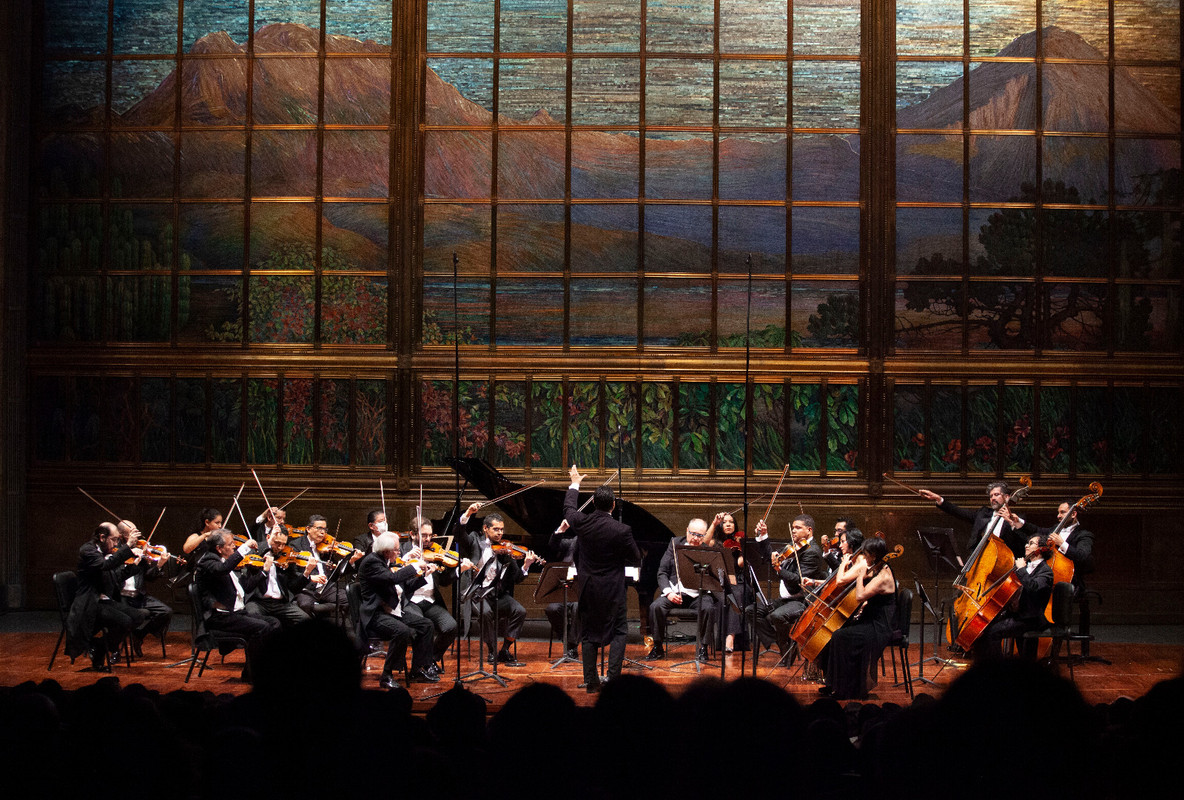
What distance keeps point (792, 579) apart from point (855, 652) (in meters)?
1.60

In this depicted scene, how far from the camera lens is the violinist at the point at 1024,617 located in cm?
881

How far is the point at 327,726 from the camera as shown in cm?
289

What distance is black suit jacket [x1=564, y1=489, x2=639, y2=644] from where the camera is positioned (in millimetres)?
8562

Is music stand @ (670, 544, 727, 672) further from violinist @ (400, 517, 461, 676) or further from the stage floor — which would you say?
violinist @ (400, 517, 461, 676)

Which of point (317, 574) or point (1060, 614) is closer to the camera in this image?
point (1060, 614)

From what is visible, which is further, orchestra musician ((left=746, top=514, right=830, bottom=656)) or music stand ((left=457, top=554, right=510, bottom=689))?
orchestra musician ((left=746, top=514, right=830, bottom=656))

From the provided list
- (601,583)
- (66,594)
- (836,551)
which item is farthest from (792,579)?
(66,594)

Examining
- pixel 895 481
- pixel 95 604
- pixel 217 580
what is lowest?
pixel 95 604

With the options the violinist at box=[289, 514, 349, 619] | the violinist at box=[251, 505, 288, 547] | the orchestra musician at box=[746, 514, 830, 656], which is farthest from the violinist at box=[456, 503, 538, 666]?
the orchestra musician at box=[746, 514, 830, 656]

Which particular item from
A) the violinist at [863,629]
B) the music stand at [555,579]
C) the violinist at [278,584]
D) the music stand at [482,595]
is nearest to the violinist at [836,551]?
the violinist at [863,629]

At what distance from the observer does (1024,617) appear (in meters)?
8.90

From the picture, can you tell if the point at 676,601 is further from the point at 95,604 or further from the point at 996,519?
the point at 95,604

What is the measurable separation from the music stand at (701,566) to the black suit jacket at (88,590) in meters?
4.63

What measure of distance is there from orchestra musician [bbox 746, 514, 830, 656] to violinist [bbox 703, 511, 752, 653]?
0.24 m
